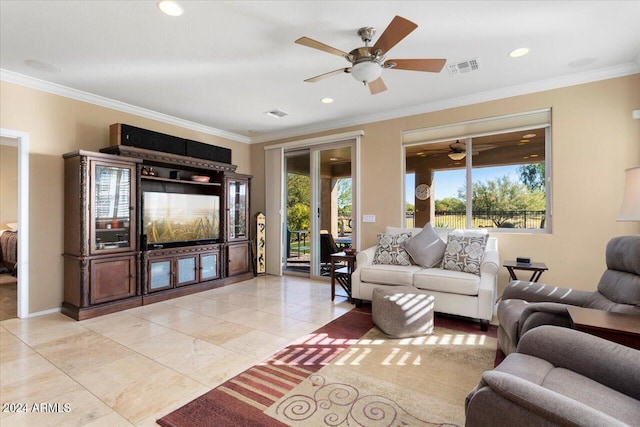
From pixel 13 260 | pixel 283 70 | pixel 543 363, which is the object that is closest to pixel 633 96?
pixel 543 363

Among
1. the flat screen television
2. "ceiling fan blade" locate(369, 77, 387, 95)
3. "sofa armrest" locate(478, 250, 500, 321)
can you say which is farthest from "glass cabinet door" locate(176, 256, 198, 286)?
"sofa armrest" locate(478, 250, 500, 321)

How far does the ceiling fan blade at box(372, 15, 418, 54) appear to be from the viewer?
2037mm

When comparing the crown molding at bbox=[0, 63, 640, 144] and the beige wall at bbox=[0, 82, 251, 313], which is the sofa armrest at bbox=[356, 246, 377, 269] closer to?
the crown molding at bbox=[0, 63, 640, 144]

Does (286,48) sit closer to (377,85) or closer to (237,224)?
(377,85)

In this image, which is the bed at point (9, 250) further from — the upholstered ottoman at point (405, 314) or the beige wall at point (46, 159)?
the upholstered ottoman at point (405, 314)

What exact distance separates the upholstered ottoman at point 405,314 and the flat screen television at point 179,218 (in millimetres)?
3209

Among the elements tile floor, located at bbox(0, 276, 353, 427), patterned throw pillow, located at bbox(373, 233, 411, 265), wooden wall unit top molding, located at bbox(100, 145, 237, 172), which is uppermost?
wooden wall unit top molding, located at bbox(100, 145, 237, 172)

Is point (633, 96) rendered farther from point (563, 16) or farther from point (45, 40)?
point (45, 40)

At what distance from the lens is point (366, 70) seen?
2605 mm

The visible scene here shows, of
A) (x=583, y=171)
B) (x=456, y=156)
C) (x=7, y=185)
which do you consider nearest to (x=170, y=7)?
(x=456, y=156)

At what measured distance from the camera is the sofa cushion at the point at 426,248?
12.4ft

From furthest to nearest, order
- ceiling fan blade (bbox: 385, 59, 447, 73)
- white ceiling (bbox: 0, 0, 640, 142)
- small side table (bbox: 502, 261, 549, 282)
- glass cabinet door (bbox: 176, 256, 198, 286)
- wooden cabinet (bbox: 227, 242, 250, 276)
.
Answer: wooden cabinet (bbox: 227, 242, 250, 276) < glass cabinet door (bbox: 176, 256, 198, 286) < small side table (bbox: 502, 261, 549, 282) < ceiling fan blade (bbox: 385, 59, 447, 73) < white ceiling (bbox: 0, 0, 640, 142)

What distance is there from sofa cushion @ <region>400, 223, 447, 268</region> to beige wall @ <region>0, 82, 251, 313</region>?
172 inches

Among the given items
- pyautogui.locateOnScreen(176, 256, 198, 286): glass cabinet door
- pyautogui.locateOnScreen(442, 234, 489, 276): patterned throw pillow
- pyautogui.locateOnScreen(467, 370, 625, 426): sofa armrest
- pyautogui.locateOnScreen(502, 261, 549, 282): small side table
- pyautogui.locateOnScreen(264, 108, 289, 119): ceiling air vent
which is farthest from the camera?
pyautogui.locateOnScreen(264, 108, 289, 119): ceiling air vent
